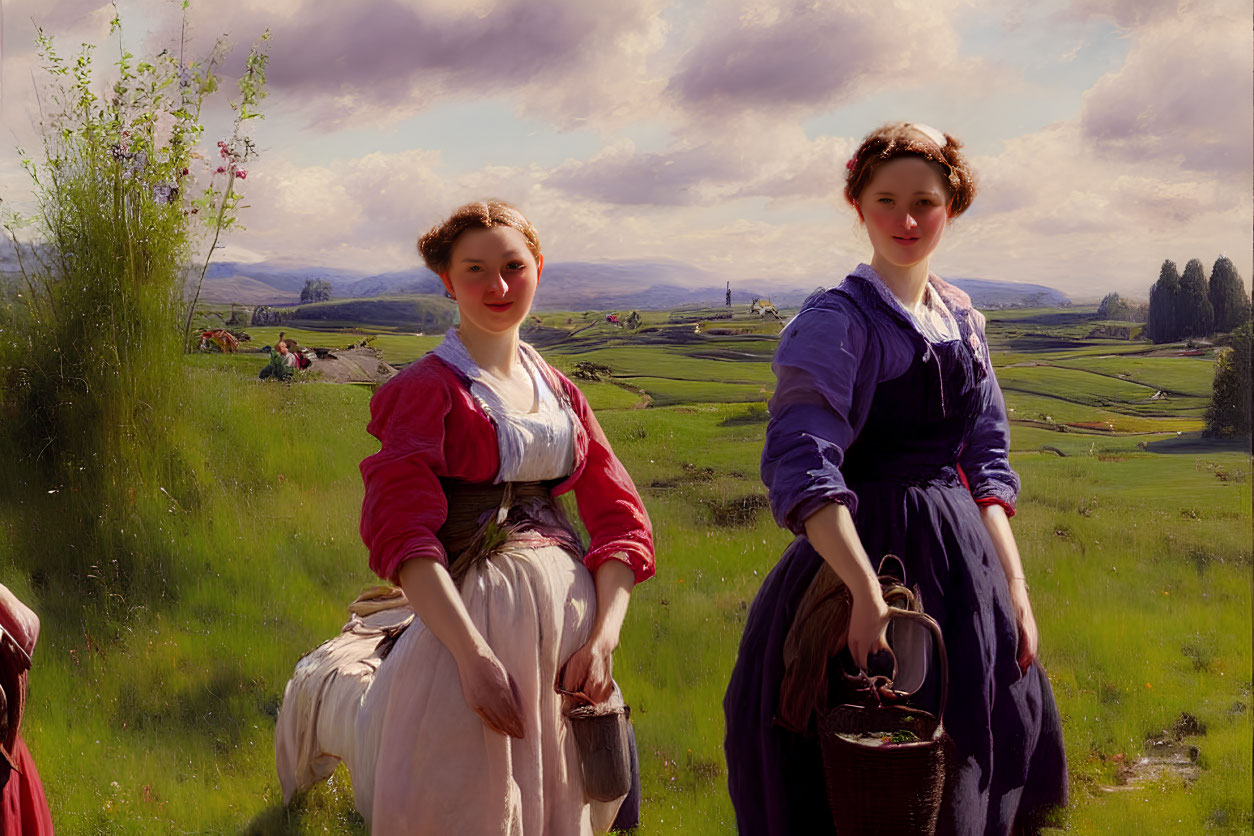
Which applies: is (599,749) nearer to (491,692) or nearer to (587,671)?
(587,671)

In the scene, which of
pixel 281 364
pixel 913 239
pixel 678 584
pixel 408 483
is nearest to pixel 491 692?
pixel 408 483

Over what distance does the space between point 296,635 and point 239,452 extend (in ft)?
2.78

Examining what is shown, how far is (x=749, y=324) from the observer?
526 centimetres

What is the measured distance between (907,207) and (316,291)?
320 cm

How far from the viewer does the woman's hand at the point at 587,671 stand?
2715 mm

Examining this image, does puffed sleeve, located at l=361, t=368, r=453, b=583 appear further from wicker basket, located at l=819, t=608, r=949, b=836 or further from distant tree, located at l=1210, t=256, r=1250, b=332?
distant tree, located at l=1210, t=256, r=1250, b=332

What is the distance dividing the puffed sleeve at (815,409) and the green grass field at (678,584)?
170 cm

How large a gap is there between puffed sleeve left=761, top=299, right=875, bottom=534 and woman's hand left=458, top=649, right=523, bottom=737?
758 mm

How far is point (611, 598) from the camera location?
2.79 metres

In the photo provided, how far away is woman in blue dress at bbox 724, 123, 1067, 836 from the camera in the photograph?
2.61m

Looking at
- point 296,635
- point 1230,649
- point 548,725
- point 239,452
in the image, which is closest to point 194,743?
point 296,635

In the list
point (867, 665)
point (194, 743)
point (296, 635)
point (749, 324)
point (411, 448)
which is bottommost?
point (194, 743)

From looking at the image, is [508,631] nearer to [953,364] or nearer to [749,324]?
[953,364]

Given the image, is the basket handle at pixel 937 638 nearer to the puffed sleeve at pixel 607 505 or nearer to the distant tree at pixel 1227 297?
the puffed sleeve at pixel 607 505
